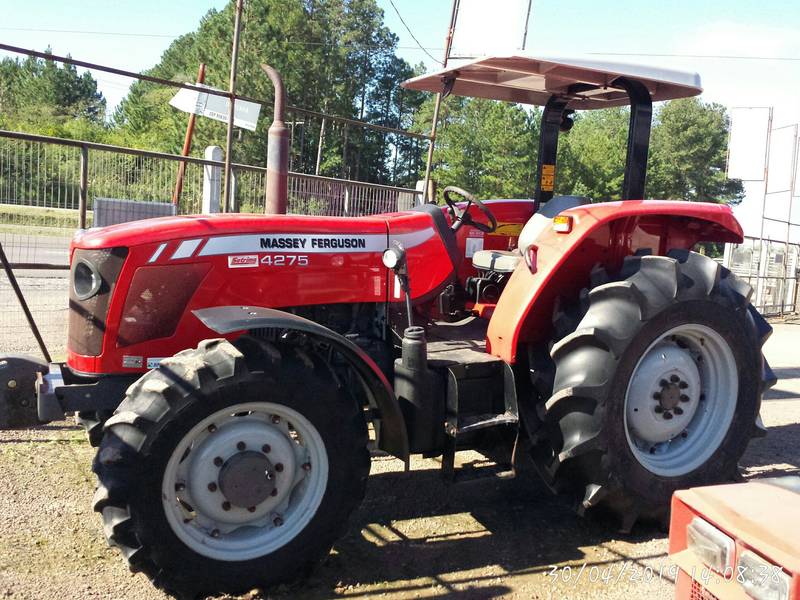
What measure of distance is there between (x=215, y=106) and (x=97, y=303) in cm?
433

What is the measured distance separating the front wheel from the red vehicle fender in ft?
3.54

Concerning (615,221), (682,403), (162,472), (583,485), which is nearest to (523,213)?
(615,221)

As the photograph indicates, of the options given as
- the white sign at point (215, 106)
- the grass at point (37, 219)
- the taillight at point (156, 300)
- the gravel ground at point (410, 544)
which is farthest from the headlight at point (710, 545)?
the grass at point (37, 219)

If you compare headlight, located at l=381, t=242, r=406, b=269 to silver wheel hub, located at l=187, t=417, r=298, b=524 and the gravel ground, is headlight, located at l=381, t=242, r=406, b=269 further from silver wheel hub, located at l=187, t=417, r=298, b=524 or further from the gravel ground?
the gravel ground

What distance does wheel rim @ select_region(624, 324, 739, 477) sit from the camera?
3723mm

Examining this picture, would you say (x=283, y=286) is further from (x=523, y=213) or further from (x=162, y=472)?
(x=523, y=213)

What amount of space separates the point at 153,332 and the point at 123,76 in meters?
3.36

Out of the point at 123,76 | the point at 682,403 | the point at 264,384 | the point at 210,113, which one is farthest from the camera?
the point at 210,113

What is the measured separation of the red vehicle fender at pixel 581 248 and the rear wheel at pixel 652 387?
0.59 feet

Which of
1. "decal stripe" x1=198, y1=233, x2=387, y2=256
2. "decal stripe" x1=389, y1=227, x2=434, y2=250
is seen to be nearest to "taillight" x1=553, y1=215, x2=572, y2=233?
"decal stripe" x1=389, y1=227, x2=434, y2=250

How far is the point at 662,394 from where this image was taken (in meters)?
3.75

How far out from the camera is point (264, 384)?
2.92 meters

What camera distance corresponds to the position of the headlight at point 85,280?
10.8ft

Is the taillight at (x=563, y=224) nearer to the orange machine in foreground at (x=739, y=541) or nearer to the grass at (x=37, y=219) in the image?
the orange machine in foreground at (x=739, y=541)
